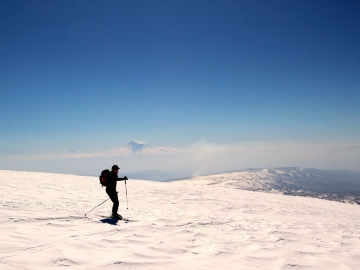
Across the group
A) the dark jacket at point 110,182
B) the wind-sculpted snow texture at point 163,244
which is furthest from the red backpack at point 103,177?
the wind-sculpted snow texture at point 163,244

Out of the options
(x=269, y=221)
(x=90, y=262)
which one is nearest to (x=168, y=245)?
(x=90, y=262)

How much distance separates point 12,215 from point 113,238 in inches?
165

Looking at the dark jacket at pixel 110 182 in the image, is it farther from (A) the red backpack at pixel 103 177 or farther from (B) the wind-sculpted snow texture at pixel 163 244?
(B) the wind-sculpted snow texture at pixel 163 244

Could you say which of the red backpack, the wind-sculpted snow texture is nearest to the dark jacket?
the red backpack

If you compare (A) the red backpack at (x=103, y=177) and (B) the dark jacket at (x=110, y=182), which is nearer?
(A) the red backpack at (x=103, y=177)

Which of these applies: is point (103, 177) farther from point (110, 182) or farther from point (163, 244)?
point (163, 244)

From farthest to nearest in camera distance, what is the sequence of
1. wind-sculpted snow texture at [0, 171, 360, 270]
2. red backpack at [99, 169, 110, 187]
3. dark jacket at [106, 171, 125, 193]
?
dark jacket at [106, 171, 125, 193], red backpack at [99, 169, 110, 187], wind-sculpted snow texture at [0, 171, 360, 270]

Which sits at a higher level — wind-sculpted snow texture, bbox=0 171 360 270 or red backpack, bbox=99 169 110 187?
red backpack, bbox=99 169 110 187

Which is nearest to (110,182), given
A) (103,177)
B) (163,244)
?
(103,177)

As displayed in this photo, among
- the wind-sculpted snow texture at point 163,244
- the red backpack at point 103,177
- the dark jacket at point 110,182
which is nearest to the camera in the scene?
the wind-sculpted snow texture at point 163,244

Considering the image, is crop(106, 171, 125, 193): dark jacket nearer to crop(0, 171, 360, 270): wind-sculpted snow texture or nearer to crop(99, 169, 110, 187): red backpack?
crop(99, 169, 110, 187): red backpack

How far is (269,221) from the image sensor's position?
10.3 m

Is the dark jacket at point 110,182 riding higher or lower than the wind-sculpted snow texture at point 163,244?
higher

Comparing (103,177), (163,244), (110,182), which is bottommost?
(163,244)
